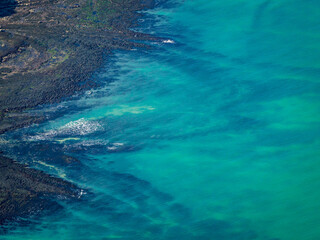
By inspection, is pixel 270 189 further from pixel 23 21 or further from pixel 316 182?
pixel 23 21

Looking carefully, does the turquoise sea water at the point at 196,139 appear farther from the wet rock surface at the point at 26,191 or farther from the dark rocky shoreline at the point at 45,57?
the dark rocky shoreline at the point at 45,57

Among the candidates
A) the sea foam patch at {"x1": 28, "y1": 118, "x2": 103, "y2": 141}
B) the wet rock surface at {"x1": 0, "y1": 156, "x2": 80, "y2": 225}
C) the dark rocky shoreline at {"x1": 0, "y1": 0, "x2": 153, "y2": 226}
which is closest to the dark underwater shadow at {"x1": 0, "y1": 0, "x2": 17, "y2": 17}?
the dark rocky shoreline at {"x1": 0, "y1": 0, "x2": 153, "y2": 226}

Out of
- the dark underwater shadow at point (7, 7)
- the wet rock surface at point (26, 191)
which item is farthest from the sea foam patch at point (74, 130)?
the dark underwater shadow at point (7, 7)

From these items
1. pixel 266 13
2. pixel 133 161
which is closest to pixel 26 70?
pixel 133 161

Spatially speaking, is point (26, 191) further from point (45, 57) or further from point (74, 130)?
point (45, 57)

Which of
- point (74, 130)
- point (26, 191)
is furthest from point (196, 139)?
point (26, 191)

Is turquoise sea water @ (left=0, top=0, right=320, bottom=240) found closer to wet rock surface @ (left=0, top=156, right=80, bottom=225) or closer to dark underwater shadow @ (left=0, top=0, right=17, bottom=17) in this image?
wet rock surface @ (left=0, top=156, right=80, bottom=225)

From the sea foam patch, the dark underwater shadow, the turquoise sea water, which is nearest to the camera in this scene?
the turquoise sea water
